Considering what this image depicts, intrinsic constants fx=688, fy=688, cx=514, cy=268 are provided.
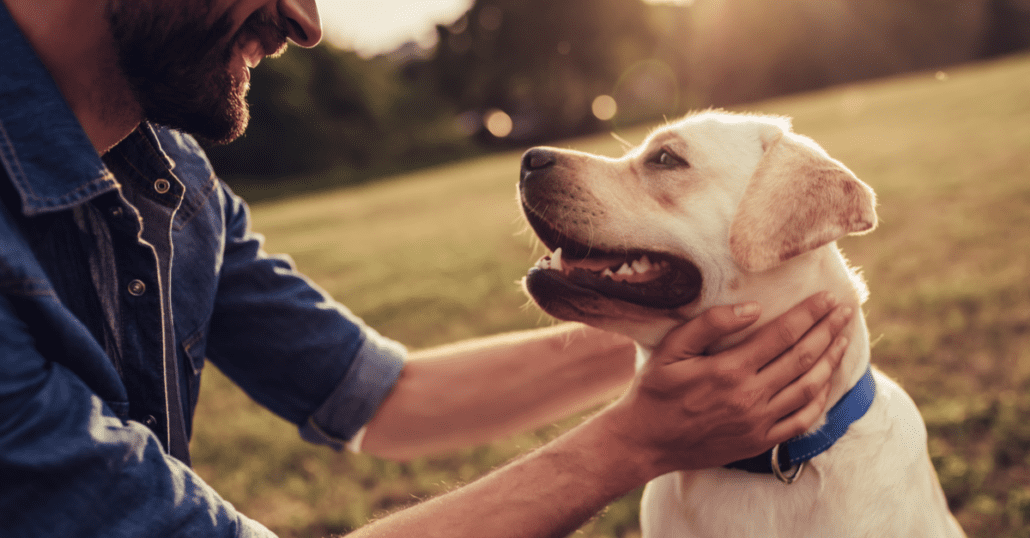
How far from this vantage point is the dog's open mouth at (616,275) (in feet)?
7.38

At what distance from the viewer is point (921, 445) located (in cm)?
225

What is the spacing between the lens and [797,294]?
223 centimetres

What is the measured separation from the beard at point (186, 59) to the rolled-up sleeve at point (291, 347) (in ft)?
1.63

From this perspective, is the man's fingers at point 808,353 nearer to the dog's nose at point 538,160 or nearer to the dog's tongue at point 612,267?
the dog's tongue at point 612,267

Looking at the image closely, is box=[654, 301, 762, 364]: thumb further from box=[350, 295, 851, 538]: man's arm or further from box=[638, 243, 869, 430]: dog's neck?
box=[638, 243, 869, 430]: dog's neck

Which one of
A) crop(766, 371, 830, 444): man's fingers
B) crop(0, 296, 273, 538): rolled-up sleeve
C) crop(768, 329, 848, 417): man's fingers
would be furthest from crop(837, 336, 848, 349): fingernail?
crop(0, 296, 273, 538): rolled-up sleeve

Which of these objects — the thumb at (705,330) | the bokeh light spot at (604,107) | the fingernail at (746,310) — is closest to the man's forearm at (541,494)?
the thumb at (705,330)

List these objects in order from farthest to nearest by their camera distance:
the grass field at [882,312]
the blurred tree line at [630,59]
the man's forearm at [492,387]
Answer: the blurred tree line at [630,59], the grass field at [882,312], the man's forearm at [492,387]

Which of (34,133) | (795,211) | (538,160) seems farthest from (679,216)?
(34,133)

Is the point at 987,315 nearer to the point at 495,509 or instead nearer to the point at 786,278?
the point at 786,278

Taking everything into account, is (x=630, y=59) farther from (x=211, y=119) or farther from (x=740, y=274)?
(x=211, y=119)

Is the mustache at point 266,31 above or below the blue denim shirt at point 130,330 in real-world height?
above

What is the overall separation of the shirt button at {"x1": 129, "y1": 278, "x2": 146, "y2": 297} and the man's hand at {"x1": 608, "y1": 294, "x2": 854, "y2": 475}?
139 cm

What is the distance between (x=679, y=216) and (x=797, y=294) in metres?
0.46
